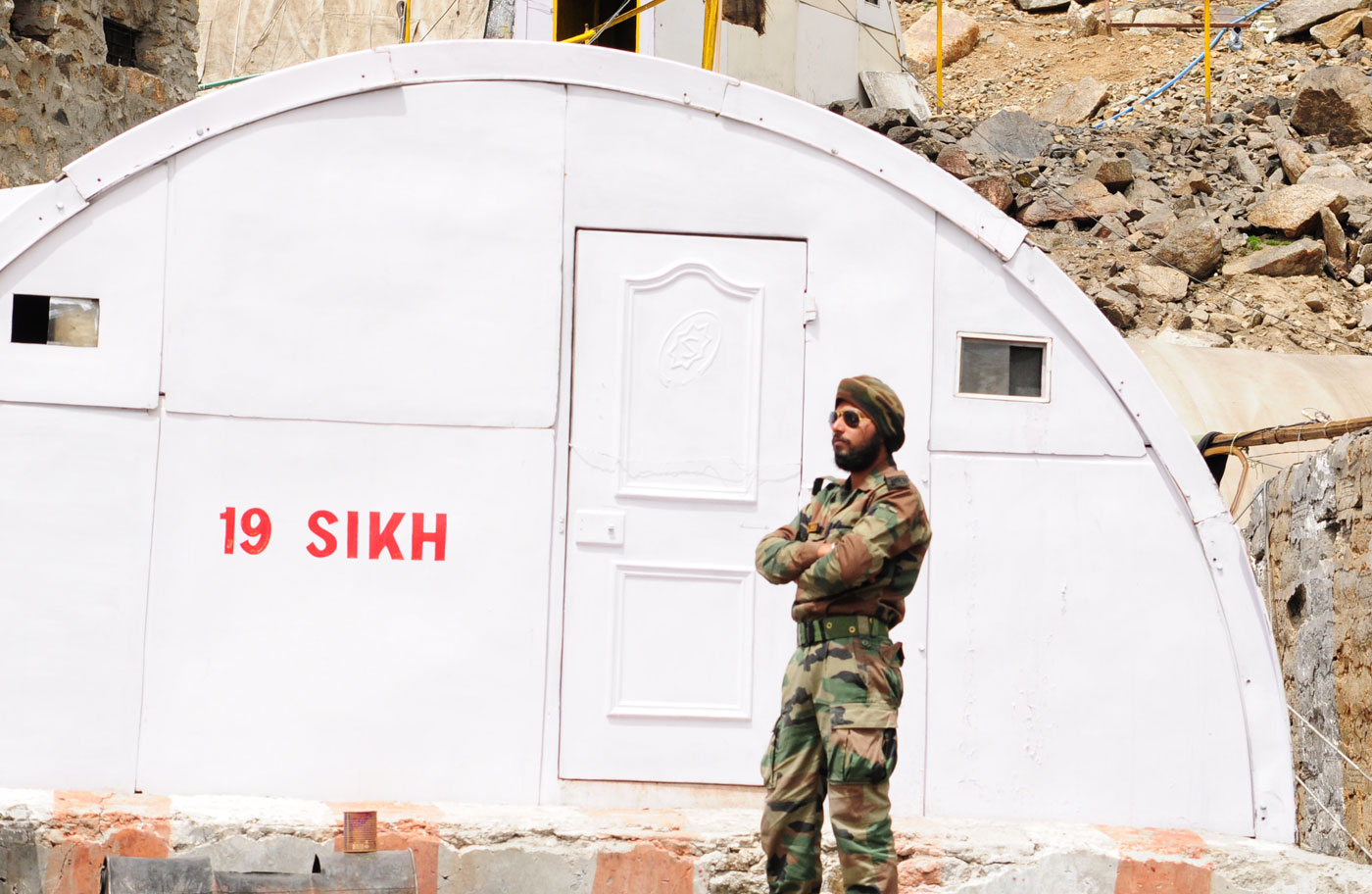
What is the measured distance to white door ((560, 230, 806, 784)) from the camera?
6066 mm

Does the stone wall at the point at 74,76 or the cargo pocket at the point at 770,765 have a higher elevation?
the stone wall at the point at 74,76

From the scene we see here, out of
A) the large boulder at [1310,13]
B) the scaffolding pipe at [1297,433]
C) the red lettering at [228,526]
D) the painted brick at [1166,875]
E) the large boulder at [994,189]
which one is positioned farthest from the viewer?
the large boulder at [1310,13]

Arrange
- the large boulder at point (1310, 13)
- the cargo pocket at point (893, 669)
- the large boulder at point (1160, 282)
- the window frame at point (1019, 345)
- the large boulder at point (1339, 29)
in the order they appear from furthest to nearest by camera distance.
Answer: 1. the large boulder at point (1310, 13)
2. the large boulder at point (1339, 29)
3. the large boulder at point (1160, 282)
4. the window frame at point (1019, 345)
5. the cargo pocket at point (893, 669)

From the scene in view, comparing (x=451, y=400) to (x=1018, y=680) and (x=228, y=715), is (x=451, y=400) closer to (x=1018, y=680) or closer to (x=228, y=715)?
(x=228, y=715)

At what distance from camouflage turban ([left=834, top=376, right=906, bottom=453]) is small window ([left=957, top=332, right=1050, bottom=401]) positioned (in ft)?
4.30

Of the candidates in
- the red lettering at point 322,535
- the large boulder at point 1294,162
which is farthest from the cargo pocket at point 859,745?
the large boulder at point 1294,162

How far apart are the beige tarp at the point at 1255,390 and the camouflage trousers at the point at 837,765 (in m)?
5.80

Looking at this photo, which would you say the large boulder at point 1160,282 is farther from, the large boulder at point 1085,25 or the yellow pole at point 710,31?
the large boulder at point 1085,25

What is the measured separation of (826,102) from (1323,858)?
61.7ft

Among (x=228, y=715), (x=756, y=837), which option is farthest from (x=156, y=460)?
(x=756, y=837)

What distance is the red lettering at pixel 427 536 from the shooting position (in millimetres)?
6055

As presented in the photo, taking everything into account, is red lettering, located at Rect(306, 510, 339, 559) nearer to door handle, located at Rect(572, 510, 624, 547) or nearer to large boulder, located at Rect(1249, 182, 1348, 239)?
door handle, located at Rect(572, 510, 624, 547)

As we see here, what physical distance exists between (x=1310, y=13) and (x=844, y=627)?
27.6 meters

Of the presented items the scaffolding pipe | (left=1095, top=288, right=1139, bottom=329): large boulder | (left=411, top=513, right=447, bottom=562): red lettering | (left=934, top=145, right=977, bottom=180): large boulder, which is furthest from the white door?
(left=934, top=145, right=977, bottom=180): large boulder
